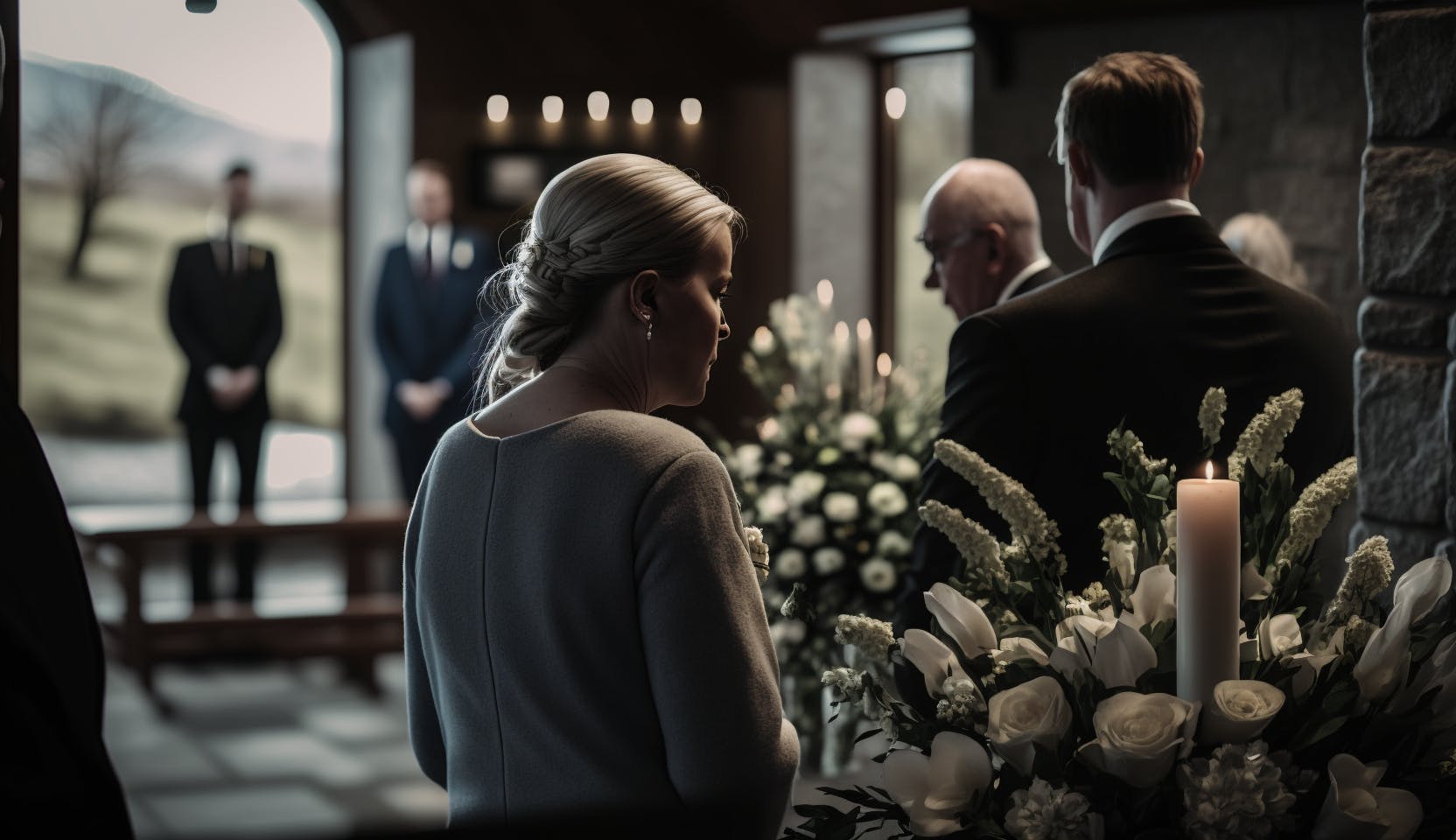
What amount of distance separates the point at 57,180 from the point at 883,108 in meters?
3.75

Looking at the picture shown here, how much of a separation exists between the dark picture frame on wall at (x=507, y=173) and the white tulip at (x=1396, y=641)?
589cm

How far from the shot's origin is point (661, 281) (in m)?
1.35

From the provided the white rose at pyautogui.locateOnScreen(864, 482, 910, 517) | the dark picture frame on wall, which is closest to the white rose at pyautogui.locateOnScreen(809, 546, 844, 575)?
the white rose at pyautogui.locateOnScreen(864, 482, 910, 517)

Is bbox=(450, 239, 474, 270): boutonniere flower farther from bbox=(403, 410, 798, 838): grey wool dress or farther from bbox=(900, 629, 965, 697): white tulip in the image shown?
bbox=(900, 629, 965, 697): white tulip

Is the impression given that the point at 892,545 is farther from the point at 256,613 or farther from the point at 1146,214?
the point at 256,613

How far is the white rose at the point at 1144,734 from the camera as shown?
1033mm

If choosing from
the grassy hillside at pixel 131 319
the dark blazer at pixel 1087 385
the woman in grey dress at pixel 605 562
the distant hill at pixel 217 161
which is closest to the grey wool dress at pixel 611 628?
the woman in grey dress at pixel 605 562

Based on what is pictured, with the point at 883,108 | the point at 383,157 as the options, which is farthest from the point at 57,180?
the point at 883,108

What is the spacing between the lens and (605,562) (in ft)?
4.03

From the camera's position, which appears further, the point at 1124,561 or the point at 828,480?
the point at 828,480

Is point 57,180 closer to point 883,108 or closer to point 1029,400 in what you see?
point 883,108

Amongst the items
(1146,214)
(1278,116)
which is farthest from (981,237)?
(1278,116)

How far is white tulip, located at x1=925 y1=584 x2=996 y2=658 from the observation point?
1.16 metres

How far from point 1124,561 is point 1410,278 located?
584 mm
